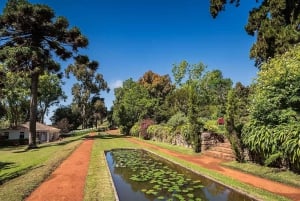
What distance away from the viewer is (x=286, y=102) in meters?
11.8

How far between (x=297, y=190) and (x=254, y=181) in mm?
1631

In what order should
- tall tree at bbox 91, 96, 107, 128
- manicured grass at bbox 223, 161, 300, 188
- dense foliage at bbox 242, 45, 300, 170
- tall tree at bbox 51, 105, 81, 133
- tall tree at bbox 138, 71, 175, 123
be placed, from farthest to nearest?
tall tree at bbox 91, 96, 107, 128 → tall tree at bbox 51, 105, 81, 133 → tall tree at bbox 138, 71, 175, 123 → dense foliage at bbox 242, 45, 300, 170 → manicured grass at bbox 223, 161, 300, 188

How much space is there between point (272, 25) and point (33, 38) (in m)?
23.9

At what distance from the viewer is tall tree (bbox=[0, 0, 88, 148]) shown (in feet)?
83.5

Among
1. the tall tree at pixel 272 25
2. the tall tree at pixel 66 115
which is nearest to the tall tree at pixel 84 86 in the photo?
the tall tree at pixel 66 115

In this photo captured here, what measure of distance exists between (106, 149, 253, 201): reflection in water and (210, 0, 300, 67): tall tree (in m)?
11.8

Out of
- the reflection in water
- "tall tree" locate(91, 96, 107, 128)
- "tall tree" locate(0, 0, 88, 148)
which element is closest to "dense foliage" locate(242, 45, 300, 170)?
the reflection in water

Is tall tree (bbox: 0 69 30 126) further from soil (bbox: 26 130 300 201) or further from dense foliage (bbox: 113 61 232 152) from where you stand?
soil (bbox: 26 130 300 201)

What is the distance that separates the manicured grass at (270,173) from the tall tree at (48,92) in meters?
47.2

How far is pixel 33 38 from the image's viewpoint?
28.2 metres

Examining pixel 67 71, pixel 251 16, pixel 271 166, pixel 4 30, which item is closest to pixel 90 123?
pixel 67 71

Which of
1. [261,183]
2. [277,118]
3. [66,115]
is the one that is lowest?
[261,183]

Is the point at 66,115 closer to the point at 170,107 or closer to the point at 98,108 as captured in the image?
the point at 98,108

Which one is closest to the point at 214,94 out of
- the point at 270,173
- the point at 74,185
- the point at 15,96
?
the point at 15,96
